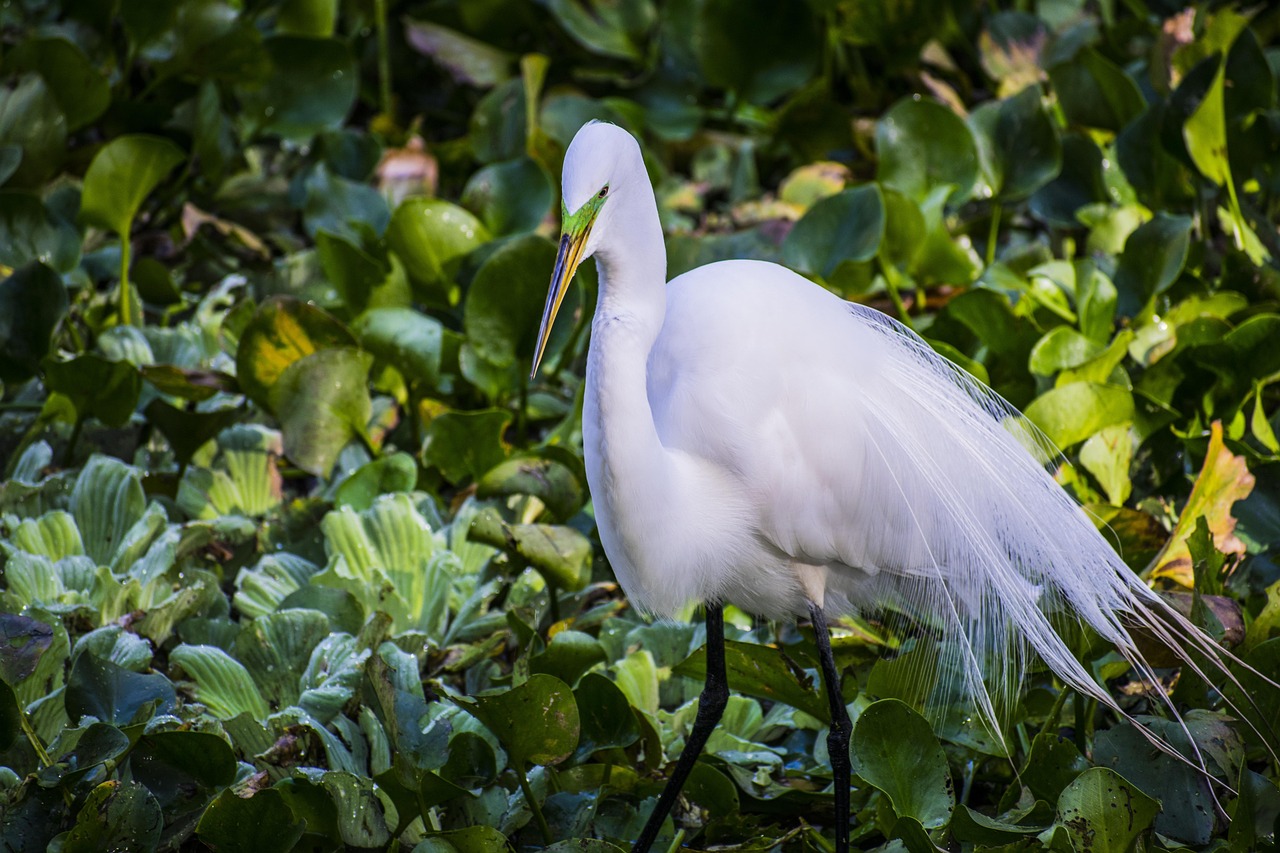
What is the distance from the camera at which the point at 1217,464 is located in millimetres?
1970

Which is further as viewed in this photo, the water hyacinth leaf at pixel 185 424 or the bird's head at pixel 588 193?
the water hyacinth leaf at pixel 185 424

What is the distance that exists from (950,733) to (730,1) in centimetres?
222

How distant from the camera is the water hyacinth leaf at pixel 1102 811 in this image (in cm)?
153

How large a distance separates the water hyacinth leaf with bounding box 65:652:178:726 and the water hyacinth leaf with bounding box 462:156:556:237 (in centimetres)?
148

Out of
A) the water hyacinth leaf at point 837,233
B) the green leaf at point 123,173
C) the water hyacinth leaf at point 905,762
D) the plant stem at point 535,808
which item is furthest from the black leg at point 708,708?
the green leaf at point 123,173

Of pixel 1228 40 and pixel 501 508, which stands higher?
pixel 1228 40

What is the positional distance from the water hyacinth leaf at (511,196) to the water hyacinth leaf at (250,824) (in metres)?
1.68

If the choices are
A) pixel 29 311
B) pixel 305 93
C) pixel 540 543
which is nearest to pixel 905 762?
pixel 540 543

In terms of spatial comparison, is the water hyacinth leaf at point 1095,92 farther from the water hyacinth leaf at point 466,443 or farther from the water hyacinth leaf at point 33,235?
the water hyacinth leaf at point 33,235

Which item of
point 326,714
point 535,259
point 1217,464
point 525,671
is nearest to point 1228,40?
point 1217,464

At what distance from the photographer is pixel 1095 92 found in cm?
315

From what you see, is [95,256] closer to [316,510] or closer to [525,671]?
[316,510]

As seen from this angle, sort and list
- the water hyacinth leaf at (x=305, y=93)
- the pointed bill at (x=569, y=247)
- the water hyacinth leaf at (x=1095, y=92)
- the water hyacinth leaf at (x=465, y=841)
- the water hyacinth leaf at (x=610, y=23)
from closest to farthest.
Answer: the pointed bill at (x=569, y=247) < the water hyacinth leaf at (x=465, y=841) < the water hyacinth leaf at (x=1095, y=92) < the water hyacinth leaf at (x=305, y=93) < the water hyacinth leaf at (x=610, y=23)

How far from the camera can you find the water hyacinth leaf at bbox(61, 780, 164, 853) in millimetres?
1553
